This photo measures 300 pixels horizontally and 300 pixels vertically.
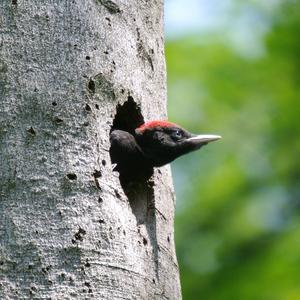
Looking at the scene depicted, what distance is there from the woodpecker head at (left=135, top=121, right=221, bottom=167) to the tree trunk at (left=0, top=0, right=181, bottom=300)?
0.29 metres

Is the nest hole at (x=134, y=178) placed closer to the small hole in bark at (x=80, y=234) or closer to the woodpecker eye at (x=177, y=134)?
the woodpecker eye at (x=177, y=134)

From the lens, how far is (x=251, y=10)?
10.9m

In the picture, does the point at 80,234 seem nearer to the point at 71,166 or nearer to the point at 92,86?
the point at 71,166

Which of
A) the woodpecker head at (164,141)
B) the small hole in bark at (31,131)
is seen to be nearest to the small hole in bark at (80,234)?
the small hole in bark at (31,131)

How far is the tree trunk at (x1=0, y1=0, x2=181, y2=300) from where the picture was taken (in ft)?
13.6

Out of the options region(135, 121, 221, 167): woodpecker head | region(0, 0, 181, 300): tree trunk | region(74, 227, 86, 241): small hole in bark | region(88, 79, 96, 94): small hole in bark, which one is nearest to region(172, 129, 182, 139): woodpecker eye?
region(135, 121, 221, 167): woodpecker head

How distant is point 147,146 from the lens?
551 cm

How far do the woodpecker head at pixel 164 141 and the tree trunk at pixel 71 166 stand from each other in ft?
0.96

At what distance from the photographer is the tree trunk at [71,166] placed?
414cm

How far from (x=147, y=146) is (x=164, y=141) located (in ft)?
0.37

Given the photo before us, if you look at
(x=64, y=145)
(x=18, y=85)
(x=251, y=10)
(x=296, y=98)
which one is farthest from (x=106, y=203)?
(x=251, y=10)

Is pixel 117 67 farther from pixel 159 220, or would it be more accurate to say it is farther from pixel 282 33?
pixel 282 33

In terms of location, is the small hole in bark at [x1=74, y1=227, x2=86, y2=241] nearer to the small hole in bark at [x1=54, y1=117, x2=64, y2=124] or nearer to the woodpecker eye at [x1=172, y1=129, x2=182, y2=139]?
the small hole in bark at [x1=54, y1=117, x2=64, y2=124]

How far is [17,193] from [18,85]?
545mm
